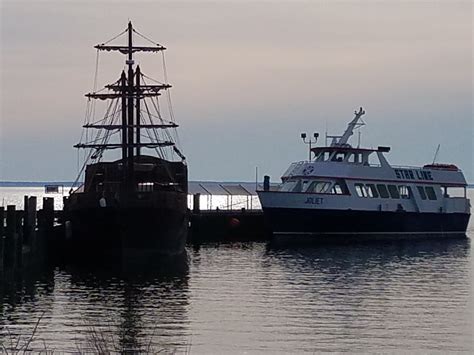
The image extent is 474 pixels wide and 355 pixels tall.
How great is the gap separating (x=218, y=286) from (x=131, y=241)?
586 centimetres

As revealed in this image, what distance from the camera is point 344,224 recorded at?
54.7 m

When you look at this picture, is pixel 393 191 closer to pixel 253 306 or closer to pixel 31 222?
pixel 31 222

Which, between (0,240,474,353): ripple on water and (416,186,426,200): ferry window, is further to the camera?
(416,186,426,200): ferry window

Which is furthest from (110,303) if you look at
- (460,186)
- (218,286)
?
(460,186)

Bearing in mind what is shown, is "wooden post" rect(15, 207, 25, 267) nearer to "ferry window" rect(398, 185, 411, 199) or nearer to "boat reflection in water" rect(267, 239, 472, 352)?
"boat reflection in water" rect(267, 239, 472, 352)

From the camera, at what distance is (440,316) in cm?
2792

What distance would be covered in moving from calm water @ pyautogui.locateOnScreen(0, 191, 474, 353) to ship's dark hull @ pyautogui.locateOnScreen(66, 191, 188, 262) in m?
1.31

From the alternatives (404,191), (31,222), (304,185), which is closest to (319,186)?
(304,185)

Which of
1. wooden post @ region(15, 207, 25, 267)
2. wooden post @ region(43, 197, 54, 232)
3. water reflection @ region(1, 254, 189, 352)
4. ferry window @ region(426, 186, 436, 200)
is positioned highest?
ferry window @ region(426, 186, 436, 200)

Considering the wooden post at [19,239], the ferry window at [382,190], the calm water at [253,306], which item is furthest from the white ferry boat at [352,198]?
the wooden post at [19,239]

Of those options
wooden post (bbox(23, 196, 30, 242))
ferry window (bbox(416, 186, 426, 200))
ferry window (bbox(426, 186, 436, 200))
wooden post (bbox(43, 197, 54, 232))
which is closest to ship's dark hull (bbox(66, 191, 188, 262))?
wooden post (bbox(43, 197, 54, 232))

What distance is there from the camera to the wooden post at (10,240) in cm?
3359

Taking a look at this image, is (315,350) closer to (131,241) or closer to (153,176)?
(131,241)

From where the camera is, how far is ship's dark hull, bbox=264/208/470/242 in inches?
2120
